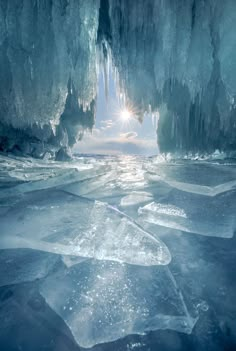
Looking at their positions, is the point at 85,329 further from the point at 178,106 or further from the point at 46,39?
the point at 178,106

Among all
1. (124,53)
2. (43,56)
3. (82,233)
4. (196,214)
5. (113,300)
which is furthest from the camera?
(124,53)

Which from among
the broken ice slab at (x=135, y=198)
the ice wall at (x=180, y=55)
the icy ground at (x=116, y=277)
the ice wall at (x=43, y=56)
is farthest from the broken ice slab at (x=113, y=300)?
the ice wall at (x=180, y=55)

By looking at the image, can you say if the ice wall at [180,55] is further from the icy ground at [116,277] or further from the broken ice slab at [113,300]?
the broken ice slab at [113,300]

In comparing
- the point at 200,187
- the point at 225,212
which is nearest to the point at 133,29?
the point at 200,187

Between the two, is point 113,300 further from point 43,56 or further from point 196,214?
point 43,56

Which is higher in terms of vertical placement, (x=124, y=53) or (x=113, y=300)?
(x=124, y=53)

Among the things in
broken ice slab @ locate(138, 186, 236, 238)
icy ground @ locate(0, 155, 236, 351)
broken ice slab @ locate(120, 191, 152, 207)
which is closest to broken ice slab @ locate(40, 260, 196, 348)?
icy ground @ locate(0, 155, 236, 351)

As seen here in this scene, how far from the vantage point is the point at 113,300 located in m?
0.78

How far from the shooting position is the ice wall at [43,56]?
10.9 ft

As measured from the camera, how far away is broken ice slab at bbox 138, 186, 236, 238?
126cm

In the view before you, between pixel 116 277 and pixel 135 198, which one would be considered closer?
pixel 116 277

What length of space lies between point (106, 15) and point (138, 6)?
87cm

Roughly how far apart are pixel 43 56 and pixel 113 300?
183 inches

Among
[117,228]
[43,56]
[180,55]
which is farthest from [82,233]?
[180,55]
